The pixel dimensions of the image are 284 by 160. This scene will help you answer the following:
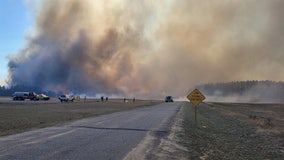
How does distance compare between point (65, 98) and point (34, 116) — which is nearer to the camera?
point (34, 116)

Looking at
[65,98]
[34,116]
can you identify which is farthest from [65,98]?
[34,116]

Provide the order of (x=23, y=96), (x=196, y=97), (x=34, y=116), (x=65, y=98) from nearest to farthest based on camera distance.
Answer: (x=196, y=97) → (x=34, y=116) → (x=65, y=98) → (x=23, y=96)

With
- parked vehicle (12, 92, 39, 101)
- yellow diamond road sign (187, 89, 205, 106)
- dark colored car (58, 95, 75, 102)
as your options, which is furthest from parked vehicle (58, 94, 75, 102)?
yellow diamond road sign (187, 89, 205, 106)

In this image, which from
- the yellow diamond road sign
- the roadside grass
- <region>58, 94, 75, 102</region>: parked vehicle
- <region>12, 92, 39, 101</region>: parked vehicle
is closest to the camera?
the roadside grass

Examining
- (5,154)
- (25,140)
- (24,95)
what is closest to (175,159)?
(5,154)

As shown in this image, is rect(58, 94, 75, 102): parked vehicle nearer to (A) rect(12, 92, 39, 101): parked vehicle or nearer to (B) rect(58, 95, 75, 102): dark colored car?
(B) rect(58, 95, 75, 102): dark colored car

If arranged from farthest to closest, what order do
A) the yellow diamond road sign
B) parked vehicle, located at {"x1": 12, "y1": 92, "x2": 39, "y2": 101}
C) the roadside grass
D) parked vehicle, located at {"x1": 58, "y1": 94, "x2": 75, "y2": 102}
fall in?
parked vehicle, located at {"x1": 12, "y1": 92, "x2": 39, "y2": 101}
parked vehicle, located at {"x1": 58, "y1": 94, "x2": 75, "y2": 102}
the yellow diamond road sign
the roadside grass

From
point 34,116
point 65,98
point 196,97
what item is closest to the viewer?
point 196,97

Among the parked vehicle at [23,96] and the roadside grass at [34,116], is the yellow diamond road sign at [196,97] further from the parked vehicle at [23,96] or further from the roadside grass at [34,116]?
the parked vehicle at [23,96]

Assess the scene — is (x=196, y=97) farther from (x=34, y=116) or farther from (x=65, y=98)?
(x=65, y=98)

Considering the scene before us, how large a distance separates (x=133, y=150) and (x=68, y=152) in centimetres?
271

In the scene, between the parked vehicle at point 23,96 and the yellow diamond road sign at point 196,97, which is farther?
the parked vehicle at point 23,96

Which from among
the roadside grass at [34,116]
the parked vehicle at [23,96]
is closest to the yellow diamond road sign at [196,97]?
the roadside grass at [34,116]

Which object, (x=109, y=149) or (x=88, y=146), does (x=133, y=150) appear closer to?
(x=109, y=149)
